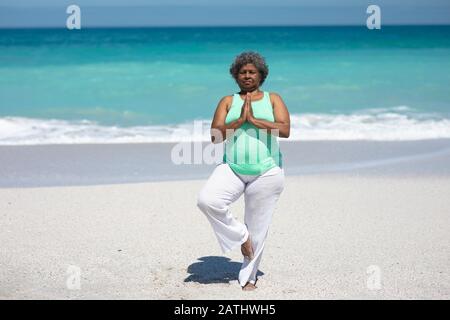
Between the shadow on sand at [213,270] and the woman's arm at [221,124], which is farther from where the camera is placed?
the shadow on sand at [213,270]

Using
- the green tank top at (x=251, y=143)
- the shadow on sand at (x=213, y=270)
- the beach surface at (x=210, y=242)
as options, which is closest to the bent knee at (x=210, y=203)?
the green tank top at (x=251, y=143)

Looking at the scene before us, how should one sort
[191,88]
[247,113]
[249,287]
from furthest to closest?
[191,88] < [249,287] < [247,113]

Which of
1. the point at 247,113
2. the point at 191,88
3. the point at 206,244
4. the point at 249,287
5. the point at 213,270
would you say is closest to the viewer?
the point at 247,113

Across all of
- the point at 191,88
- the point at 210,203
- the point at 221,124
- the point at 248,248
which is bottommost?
the point at 248,248

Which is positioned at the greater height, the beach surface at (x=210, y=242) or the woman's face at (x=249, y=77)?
the woman's face at (x=249, y=77)

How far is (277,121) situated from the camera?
4.66m

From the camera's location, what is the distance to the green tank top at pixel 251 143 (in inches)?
183

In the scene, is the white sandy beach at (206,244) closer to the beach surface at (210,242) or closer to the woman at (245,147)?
the beach surface at (210,242)

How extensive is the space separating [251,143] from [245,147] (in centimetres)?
5

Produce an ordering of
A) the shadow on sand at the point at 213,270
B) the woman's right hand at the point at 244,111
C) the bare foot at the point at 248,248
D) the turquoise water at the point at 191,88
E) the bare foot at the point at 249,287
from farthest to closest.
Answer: the turquoise water at the point at 191,88 → the shadow on sand at the point at 213,270 → the bare foot at the point at 249,287 → the bare foot at the point at 248,248 → the woman's right hand at the point at 244,111

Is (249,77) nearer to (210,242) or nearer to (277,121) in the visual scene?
(277,121)

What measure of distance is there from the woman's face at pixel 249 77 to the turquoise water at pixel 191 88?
7902 mm

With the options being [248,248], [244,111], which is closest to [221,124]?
[244,111]
